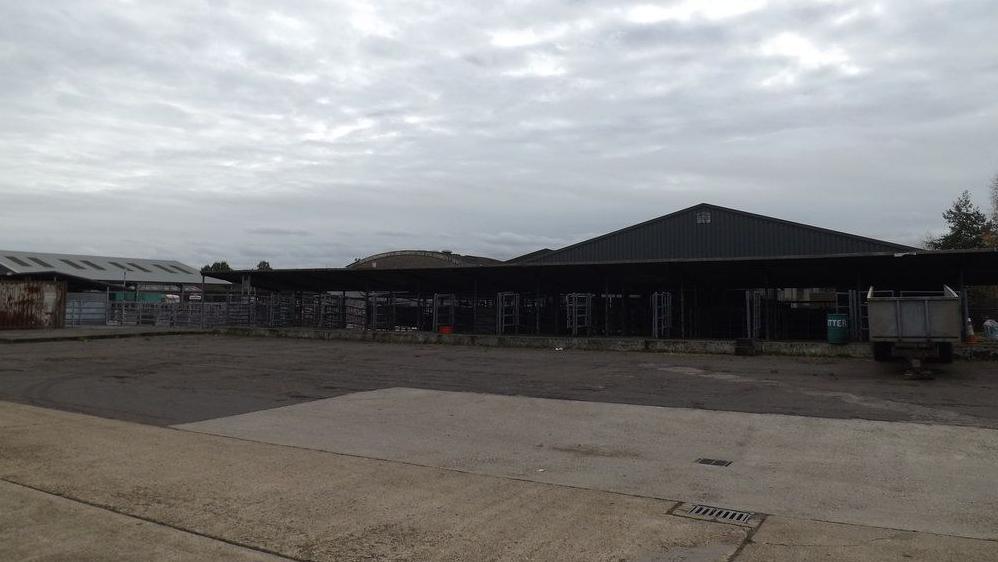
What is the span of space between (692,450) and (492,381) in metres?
8.05

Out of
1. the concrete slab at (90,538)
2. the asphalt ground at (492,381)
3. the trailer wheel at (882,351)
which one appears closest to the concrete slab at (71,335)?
the asphalt ground at (492,381)

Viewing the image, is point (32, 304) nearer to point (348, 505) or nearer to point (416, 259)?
point (416, 259)

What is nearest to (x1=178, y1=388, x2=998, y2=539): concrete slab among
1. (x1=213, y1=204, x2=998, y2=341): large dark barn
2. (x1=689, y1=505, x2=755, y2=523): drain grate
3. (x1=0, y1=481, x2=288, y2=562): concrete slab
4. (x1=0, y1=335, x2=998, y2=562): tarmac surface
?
(x1=0, y1=335, x2=998, y2=562): tarmac surface

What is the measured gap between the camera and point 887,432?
940 cm

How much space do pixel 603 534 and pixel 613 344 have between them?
21384 millimetres

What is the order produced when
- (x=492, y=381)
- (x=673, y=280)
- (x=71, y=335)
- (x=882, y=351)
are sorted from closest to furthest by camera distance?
(x=492, y=381) → (x=882, y=351) → (x=71, y=335) → (x=673, y=280)

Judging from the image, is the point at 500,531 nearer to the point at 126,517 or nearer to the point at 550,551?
the point at 550,551

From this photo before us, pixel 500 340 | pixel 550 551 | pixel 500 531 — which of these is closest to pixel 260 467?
pixel 500 531

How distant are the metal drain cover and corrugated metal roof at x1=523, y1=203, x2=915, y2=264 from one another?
27.8m

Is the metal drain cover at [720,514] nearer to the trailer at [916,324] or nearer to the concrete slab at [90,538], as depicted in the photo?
the concrete slab at [90,538]

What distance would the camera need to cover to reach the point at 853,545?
510 cm

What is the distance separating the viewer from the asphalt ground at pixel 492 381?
12023 millimetres

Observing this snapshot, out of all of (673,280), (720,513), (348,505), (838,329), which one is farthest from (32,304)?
(720,513)

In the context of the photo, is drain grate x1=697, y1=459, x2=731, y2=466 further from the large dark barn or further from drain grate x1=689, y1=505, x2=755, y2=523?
the large dark barn
